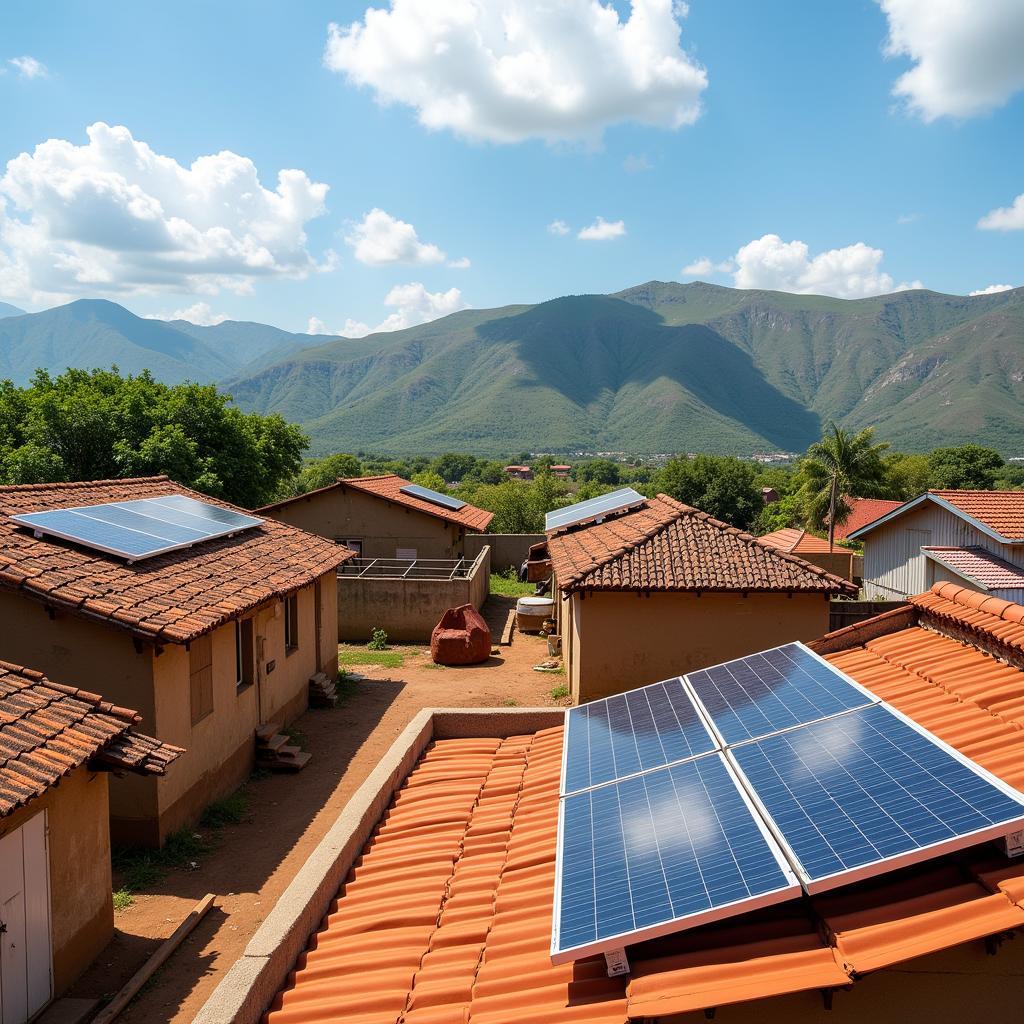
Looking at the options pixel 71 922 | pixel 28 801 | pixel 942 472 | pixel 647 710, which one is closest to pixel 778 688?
pixel 647 710

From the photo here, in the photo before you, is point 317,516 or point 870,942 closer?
point 870,942

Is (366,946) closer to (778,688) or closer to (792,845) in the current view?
(792,845)

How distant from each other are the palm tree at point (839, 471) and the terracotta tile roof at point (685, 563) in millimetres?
33375

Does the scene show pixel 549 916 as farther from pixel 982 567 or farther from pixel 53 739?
pixel 982 567

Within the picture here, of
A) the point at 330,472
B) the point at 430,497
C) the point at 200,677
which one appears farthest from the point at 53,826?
the point at 330,472

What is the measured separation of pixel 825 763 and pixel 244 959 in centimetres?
360

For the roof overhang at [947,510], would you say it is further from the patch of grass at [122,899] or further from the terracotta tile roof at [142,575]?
the patch of grass at [122,899]

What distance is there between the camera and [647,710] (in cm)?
710

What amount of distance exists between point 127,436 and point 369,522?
10.9 metres

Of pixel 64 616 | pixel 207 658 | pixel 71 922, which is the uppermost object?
pixel 64 616

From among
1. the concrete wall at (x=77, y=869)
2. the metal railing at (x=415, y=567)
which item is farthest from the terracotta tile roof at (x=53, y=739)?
the metal railing at (x=415, y=567)

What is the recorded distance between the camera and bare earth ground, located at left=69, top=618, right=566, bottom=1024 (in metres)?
8.98

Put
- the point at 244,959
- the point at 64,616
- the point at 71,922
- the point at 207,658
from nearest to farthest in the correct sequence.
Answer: the point at 244,959
the point at 71,922
the point at 64,616
the point at 207,658

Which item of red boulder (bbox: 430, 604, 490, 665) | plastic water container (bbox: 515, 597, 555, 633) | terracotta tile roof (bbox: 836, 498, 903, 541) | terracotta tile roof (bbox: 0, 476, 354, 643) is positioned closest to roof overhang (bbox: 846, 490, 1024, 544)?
plastic water container (bbox: 515, 597, 555, 633)
